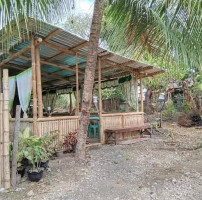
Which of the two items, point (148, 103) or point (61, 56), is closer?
point (61, 56)

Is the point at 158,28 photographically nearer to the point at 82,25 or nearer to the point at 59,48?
the point at 59,48

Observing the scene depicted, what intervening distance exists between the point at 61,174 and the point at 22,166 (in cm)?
67

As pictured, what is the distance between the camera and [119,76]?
352 inches

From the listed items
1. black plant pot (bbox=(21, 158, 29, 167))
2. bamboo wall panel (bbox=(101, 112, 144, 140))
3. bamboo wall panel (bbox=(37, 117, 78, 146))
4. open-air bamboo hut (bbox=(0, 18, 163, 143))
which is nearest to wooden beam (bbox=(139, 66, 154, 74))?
open-air bamboo hut (bbox=(0, 18, 163, 143))

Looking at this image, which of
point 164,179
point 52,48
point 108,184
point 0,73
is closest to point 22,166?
point 108,184

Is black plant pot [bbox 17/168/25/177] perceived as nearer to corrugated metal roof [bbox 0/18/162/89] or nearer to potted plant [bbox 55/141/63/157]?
potted plant [bbox 55/141/63/157]

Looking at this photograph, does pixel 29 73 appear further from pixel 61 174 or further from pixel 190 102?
pixel 190 102

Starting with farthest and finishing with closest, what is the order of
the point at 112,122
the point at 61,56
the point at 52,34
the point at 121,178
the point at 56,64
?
1. the point at 112,122
2. the point at 56,64
3. the point at 61,56
4. the point at 52,34
5. the point at 121,178

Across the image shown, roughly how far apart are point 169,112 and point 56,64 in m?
9.26

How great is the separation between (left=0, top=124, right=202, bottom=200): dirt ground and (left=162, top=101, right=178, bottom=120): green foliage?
8025 millimetres

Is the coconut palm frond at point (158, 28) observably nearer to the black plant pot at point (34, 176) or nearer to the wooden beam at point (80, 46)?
the wooden beam at point (80, 46)

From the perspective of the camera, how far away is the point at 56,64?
6.92 metres

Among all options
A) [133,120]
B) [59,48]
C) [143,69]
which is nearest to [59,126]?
[59,48]

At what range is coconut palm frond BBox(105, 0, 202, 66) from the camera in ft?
11.9
